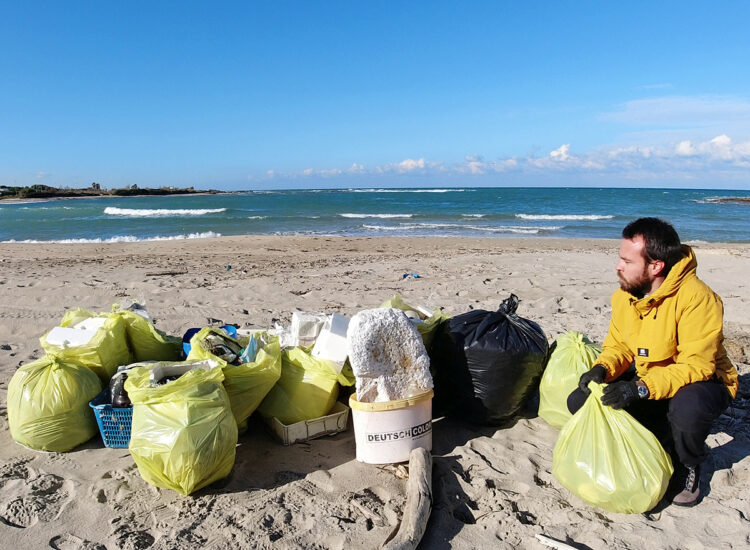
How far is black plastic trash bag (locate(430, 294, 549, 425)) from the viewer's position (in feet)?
9.70

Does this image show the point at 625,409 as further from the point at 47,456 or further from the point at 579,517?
the point at 47,456

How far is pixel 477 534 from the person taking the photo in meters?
2.15

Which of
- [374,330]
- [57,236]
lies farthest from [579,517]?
[57,236]

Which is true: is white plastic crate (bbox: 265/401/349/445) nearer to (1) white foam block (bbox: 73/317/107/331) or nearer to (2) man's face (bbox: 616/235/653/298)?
(1) white foam block (bbox: 73/317/107/331)

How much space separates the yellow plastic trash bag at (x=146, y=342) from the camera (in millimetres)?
3246

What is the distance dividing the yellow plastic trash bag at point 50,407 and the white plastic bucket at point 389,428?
4.76 ft

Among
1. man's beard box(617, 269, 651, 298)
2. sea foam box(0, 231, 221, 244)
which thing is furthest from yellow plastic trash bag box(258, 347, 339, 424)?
sea foam box(0, 231, 221, 244)

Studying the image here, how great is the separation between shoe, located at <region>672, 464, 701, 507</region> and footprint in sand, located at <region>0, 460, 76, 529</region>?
2682mm

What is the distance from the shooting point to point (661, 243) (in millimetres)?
2318

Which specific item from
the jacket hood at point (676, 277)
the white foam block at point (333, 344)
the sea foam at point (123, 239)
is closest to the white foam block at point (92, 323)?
the white foam block at point (333, 344)

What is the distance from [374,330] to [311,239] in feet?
39.7

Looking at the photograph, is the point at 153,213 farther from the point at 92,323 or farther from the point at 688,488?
→ the point at 688,488

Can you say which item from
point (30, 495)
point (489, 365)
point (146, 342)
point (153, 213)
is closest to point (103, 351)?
point (146, 342)

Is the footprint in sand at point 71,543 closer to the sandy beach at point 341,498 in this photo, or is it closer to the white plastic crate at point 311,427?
the sandy beach at point 341,498
